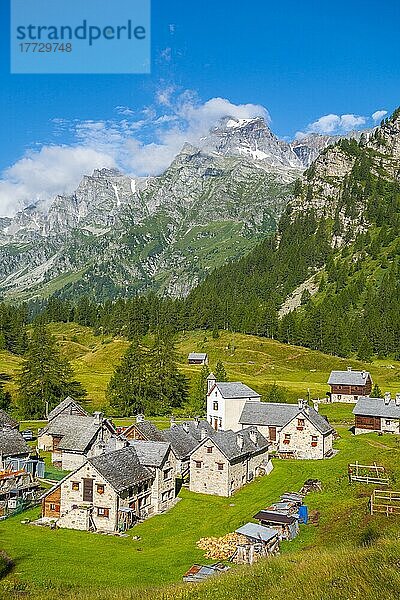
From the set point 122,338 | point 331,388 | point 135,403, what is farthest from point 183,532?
point 122,338

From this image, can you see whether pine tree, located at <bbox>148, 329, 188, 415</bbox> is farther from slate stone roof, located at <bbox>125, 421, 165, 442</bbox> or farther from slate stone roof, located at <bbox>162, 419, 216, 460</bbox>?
slate stone roof, located at <bbox>125, 421, 165, 442</bbox>

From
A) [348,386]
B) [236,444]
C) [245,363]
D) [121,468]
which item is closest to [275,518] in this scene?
[121,468]

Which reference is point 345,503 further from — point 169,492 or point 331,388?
point 331,388

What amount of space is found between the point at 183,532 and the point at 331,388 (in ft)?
247

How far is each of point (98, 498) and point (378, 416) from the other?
175 ft

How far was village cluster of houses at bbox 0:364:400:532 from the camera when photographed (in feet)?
172

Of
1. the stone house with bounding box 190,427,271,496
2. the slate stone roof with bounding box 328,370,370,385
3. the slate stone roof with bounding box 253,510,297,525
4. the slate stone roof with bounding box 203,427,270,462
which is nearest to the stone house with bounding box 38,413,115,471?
the stone house with bounding box 190,427,271,496

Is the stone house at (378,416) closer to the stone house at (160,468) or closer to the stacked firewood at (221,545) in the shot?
the stone house at (160,468)

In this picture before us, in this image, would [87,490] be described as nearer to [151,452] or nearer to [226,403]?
[151,452]

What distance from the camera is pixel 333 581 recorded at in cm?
1998

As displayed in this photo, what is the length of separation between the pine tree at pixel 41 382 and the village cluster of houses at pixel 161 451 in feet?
59.8

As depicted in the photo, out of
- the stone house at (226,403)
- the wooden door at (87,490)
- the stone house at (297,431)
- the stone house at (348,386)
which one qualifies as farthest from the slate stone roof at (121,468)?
the stone house at (348,386)

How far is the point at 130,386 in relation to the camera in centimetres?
10794

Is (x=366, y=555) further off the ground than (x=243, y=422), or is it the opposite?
(x=366, y=555)
